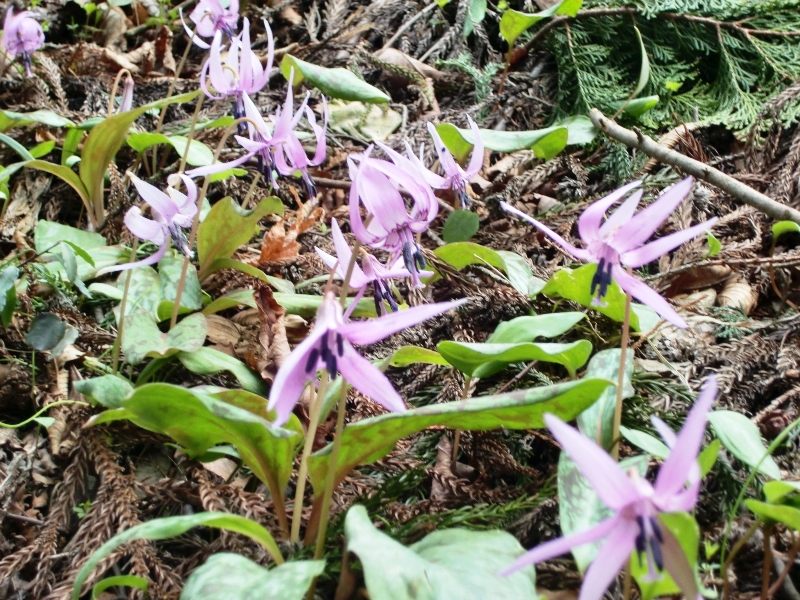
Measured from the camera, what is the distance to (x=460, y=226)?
2.47 meters

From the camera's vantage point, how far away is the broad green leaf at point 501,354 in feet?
4.31

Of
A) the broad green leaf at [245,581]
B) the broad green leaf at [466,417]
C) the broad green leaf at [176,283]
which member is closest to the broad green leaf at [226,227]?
the broad green leaf at [176,283]

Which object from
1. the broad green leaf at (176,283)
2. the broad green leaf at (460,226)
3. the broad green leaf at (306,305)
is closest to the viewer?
the broad green leaf at (306,305)

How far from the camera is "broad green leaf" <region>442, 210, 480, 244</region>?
2457 millimetres

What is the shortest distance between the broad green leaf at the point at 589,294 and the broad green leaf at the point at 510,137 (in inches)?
26.0

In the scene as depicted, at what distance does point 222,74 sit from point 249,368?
1020 mm

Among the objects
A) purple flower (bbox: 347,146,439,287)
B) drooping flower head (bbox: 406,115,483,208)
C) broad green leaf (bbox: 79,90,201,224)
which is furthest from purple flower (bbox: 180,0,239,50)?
purple flower (bbox: 347,146,439,287)

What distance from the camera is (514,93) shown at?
3467 millimetres

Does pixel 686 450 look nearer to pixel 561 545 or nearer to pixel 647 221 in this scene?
pixel 561 545

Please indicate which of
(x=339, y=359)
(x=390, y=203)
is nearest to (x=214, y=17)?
(x=390, y=203)

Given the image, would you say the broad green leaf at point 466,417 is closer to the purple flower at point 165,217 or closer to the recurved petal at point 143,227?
the purple flower at point 165,217

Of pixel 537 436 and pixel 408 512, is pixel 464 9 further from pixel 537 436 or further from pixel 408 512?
pixel 408 512

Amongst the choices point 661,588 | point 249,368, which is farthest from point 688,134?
point 661,588

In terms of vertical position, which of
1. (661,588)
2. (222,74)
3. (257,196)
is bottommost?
(257,196)
